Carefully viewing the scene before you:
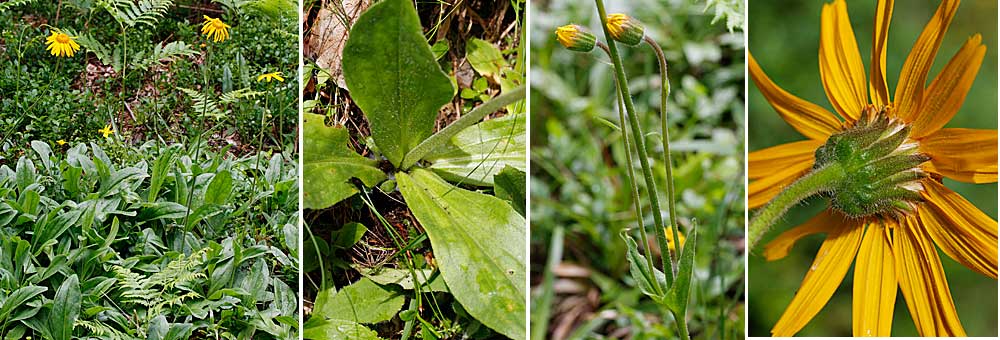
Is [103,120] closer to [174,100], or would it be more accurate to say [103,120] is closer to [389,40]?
[174,100]

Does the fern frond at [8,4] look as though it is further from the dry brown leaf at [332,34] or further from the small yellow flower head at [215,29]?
the dry brown leaf at [332,34]

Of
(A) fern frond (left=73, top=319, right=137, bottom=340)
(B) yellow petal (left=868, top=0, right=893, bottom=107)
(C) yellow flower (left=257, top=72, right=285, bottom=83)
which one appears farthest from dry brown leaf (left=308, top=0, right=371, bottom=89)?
(B) yellow petal (left=868, top=0, right=893, bottom=107)

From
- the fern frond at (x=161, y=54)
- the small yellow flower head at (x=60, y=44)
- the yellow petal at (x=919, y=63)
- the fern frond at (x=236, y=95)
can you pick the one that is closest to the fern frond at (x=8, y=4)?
the small yellow flower head at (x=60, y=44)

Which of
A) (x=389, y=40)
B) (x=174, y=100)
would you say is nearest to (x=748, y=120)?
(x=389, y=40)

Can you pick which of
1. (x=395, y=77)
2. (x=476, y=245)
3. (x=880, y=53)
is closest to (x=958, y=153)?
(x=880, y=53)

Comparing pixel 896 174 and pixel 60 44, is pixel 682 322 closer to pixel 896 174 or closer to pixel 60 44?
pixel 896 174

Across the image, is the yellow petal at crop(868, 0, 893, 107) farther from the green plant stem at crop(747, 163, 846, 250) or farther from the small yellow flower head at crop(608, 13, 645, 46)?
the small yellow flower head at crop(608, 13, 645, 46)
